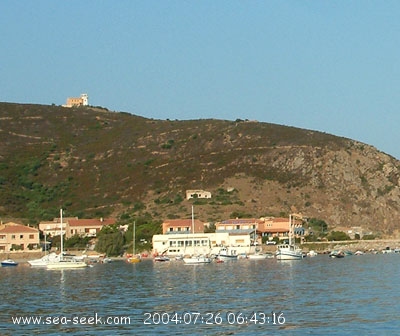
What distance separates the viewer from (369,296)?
45281 mm

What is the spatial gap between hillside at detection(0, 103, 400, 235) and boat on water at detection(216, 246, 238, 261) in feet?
75.0

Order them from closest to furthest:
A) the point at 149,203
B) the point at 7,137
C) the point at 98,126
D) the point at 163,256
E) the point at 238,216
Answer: the point at 163,256 → the point at 238,216 → the point at 149,203 → the point at 7,137 → the point at 98,126

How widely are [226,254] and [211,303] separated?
56.4 meters

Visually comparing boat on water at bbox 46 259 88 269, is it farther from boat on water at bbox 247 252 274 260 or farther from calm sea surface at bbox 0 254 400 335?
boat on water at bbox 247 252 274 260

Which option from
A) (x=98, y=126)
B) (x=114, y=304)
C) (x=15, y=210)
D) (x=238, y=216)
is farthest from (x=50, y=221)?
(x=114, y=304)

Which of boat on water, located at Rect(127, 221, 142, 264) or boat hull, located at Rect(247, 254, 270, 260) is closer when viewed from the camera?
boat on water, located at Rect(127, 221, 142, 264)

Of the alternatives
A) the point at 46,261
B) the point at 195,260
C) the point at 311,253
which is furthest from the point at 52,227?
the point at 311,253

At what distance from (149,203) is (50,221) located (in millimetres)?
16404

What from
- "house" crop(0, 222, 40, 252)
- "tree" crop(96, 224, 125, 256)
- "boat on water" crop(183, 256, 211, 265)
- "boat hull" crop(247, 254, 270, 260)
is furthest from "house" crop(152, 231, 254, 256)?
"house" crop(0, 222, 40, 252)

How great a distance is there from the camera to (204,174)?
5669 inches

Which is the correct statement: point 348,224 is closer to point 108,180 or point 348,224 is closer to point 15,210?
point 108,180

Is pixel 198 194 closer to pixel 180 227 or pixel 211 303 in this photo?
pixel 180 227

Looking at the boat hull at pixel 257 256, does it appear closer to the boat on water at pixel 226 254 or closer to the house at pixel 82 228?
the boat on water at pixel 226 254

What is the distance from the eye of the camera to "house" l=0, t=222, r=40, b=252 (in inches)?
4473
